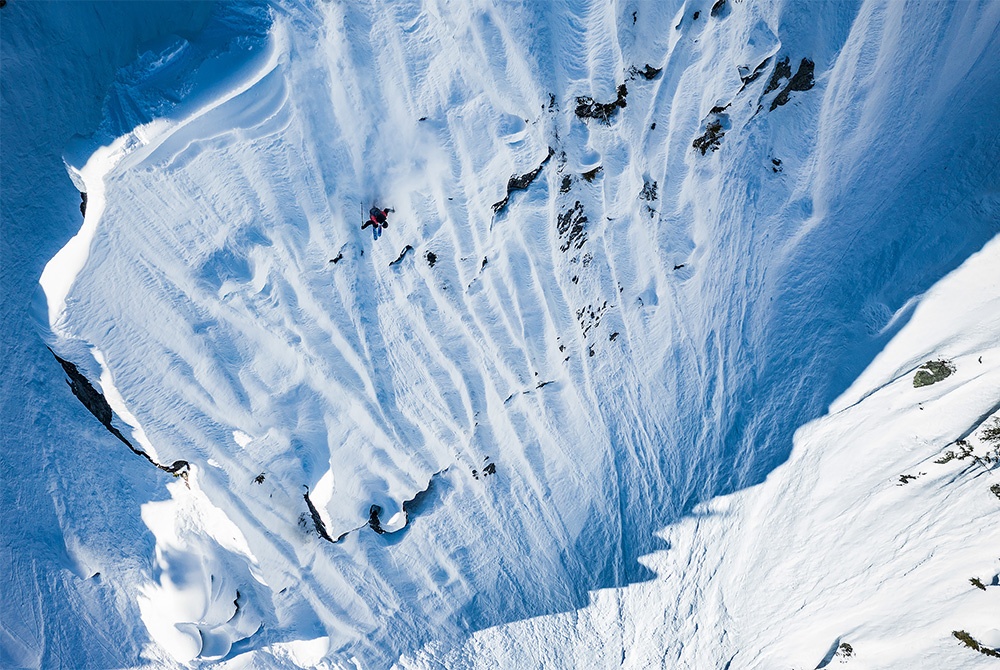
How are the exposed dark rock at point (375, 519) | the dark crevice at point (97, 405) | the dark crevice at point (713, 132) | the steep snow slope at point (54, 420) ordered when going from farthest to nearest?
the exposed dark rock at point (375, 519) → the dark crevice at point (713, 132) → the dark crevice at point (97, 405) → the steep snow slope at point (54, 420)

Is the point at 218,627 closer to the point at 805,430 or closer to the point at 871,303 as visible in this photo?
the point at 805,430

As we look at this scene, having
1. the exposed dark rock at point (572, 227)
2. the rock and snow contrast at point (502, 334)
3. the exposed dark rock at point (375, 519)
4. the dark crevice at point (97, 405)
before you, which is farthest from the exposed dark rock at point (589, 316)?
the dark crevice at point (97, 405)

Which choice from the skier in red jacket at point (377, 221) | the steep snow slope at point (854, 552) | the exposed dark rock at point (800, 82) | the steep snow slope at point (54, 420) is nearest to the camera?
the steep snow slope at point (54, 420)

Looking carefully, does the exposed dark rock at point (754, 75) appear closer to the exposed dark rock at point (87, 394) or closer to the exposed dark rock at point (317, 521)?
the exposed dark rock at point (317, 521)

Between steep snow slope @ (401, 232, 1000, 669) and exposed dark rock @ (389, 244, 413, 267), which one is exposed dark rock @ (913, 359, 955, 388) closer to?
steep snow slope @ (401, 232, 1000, 669)

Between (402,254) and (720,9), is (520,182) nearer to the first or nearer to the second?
(402,254)

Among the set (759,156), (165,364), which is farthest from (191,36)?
(759,156)
